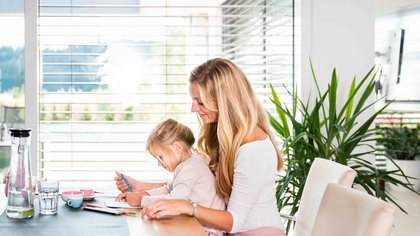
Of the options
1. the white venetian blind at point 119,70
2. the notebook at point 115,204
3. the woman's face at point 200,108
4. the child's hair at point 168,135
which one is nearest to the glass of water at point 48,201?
the notebook at point 115,204

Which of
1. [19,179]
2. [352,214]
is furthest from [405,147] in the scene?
[19,179]

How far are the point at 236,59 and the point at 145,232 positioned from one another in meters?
2.62

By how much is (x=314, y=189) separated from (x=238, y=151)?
349 mm

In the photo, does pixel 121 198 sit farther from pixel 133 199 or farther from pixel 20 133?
pixel 20 133

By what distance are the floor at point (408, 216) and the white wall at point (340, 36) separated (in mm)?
1479

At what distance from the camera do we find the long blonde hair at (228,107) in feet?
7.85

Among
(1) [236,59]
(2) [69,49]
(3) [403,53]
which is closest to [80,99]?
(2) [69,49]

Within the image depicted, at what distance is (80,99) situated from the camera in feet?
14.1

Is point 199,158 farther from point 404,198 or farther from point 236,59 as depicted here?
point 404,198

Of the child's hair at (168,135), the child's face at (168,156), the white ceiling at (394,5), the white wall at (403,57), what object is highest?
the white ceiling at (394,5)

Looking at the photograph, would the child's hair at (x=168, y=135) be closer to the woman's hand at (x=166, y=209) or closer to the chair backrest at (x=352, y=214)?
the woman's hand at (x=166, y=209)

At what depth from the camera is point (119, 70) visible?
14.3ft

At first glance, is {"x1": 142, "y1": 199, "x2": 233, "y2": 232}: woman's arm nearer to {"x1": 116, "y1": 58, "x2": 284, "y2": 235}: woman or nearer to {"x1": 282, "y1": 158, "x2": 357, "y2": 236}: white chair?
{"x1": 116, "y1": 58, "x2": 284, "y2": 235}: woman

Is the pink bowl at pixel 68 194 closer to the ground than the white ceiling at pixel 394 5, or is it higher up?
closer to the ground
